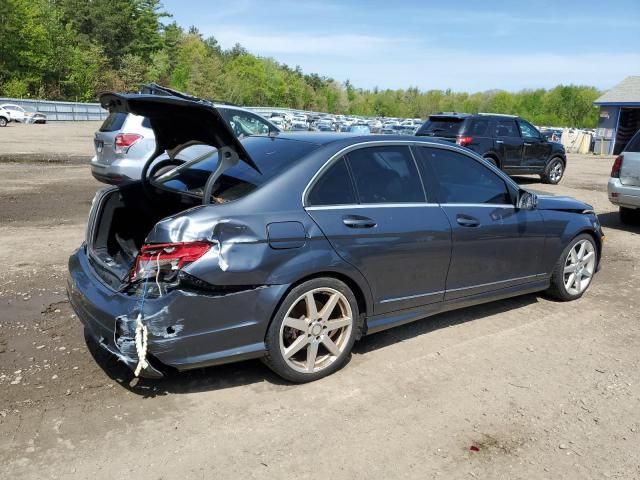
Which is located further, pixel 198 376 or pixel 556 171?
pixel 556 171

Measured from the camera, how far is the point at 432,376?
397cm

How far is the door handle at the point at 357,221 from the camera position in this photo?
384 cm

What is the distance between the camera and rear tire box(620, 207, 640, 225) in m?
10.1

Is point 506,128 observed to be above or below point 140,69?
below

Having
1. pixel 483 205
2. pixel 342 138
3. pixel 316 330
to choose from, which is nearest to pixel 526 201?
pixel 483 205

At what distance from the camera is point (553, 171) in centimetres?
1559

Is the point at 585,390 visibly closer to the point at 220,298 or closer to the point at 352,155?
the point at 352,155

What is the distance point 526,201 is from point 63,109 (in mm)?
51386

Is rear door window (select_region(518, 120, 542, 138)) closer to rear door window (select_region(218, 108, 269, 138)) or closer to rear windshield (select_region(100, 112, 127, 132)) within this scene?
rear door window (select_region(218, 108, 269, 138))

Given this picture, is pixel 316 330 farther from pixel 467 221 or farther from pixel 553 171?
pixel 553 171

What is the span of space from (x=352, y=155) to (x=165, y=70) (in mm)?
82613

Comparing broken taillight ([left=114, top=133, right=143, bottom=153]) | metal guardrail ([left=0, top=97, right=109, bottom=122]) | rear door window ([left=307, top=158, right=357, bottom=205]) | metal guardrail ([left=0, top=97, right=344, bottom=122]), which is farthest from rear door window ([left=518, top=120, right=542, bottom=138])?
metal guardrail ([left=0, top=97, right=109, bottom=122])

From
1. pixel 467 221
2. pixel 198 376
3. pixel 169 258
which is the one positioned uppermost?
pixel 467 221

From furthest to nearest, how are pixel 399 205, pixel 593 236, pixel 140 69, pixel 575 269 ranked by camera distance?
pixel 140 69 < pixel 593 236 < pixel 575 269 < pixel 399 205
